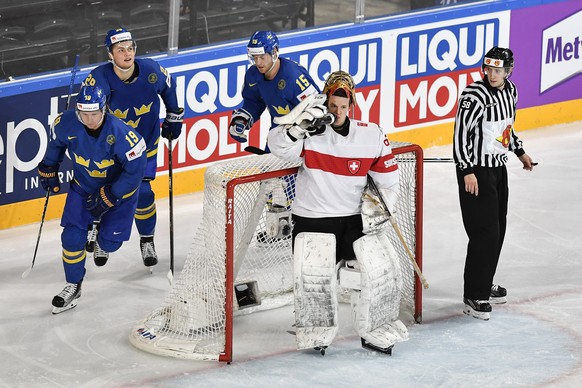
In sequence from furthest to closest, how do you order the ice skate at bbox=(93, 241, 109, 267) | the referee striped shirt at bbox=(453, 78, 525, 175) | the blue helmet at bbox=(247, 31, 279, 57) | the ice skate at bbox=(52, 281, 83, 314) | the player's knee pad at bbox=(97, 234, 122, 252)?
the ice skate at bbox=(93, 241, 109, 267)
the blue helmet at bbox=(247, 31, 279, 57)
the player's knee pad at bbox=(97, 234, 122, 252)
the ice skate at bbox=(52, 281, 83, 314)
the referee striped shirt at bbox=(453, 78, 525, 175)

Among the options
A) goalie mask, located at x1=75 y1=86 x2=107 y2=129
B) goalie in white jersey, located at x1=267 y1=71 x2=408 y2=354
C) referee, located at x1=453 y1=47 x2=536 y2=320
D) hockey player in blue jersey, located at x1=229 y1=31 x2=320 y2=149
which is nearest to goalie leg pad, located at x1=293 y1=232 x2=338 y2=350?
goalie in white jersey, located at x1=267 y1=71 x2=408 y2=354

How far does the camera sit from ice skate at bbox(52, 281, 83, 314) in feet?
21.0

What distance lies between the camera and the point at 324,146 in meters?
5.71

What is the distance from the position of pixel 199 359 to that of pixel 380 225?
958 millimetres

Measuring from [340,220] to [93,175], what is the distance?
1.26 m

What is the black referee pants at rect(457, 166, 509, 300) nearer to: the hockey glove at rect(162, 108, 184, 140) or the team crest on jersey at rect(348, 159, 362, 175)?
the team crest on jersey at rect(348, 159, 362, 175)

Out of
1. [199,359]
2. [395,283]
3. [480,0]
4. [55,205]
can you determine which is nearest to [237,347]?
[199,359]

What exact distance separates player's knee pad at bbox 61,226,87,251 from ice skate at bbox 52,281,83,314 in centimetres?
21

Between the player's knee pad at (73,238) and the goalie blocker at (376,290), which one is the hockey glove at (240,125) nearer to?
the player's knee pad at (73,238)

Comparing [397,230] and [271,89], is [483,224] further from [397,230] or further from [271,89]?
[271,89]

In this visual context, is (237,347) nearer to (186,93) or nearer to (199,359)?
(199,359)

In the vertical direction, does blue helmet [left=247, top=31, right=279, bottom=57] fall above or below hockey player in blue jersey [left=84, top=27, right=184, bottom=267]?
above

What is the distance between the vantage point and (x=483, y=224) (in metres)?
6.24

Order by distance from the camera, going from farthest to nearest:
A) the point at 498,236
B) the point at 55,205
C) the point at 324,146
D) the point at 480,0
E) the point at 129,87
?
the point at 480,0 < the point at 55,205 < the point at 129,87 < the point at 498,236 < the point at 324,146
